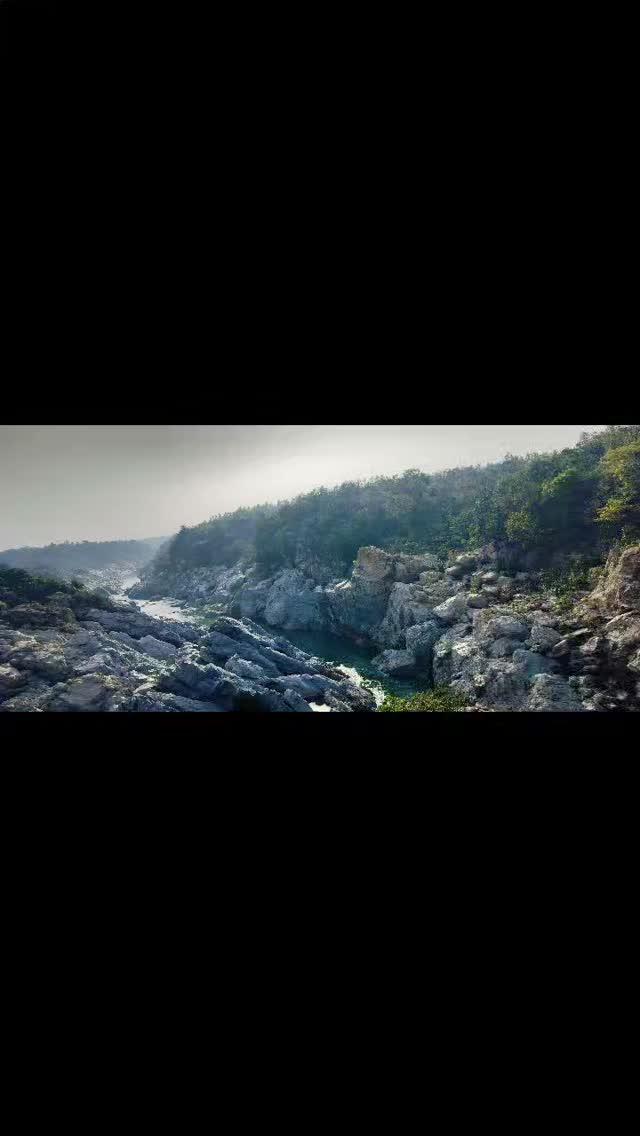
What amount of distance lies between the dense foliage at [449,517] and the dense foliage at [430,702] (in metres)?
0.93

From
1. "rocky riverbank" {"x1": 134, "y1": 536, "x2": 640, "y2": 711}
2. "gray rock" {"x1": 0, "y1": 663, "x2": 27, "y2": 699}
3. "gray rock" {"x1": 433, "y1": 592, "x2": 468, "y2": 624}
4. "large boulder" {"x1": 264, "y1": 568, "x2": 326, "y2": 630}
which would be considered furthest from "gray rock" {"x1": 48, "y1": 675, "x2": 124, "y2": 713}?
"gray rock" {"x1": 433, "y1": 592, "x2": 468, "y2": 624}

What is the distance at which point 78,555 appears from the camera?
9.74 ft

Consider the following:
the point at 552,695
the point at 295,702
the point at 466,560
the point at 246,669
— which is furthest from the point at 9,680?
the point at 552,695

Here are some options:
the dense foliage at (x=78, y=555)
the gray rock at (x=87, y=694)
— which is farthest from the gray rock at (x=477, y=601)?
the gray rock at (x=87, y=694)

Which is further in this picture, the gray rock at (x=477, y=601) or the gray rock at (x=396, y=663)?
the gray rock at (x=477, y=601)

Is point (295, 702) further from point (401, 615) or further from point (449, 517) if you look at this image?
point (449, 517)

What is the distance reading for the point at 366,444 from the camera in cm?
253

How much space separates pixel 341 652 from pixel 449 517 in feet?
3.87

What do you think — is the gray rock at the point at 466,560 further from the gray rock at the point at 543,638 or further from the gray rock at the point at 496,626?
the gray rock at the point at 543,638

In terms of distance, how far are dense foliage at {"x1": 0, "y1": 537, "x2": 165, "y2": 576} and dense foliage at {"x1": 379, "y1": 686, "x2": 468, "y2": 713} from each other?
6.00 ft

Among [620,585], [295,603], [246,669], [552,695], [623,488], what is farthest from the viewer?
[295,603]

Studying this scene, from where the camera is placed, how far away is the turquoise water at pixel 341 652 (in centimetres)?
270
